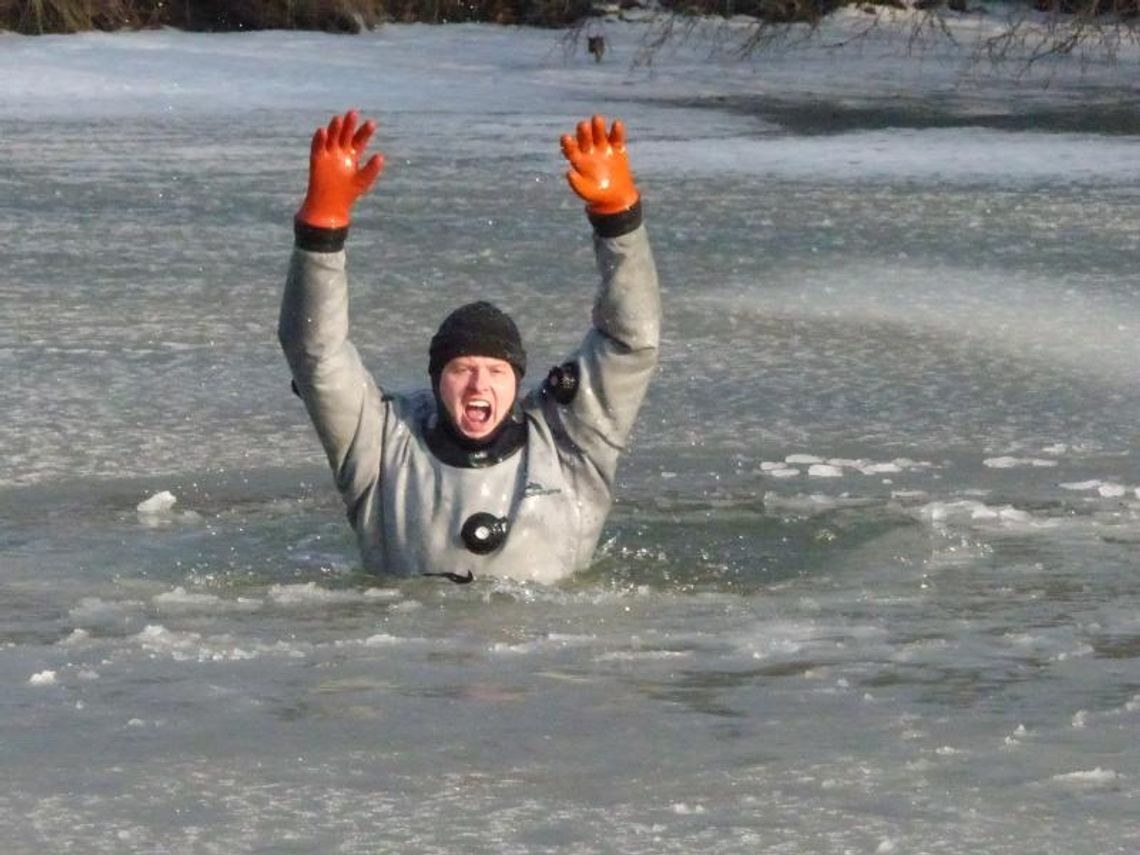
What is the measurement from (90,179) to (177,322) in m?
3.20

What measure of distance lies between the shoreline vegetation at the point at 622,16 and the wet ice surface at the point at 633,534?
6.05 m

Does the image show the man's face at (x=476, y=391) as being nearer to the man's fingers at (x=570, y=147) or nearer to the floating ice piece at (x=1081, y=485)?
the man's fingers at (x=570, y=147)

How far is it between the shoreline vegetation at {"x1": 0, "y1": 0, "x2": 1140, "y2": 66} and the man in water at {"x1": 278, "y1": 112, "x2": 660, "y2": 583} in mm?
11967

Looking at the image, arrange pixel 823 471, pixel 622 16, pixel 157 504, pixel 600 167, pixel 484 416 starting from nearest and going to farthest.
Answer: pixel 600 167 < pixel 484 416 < pixel 157 504 < pixel 823 471 < pixel 622 16

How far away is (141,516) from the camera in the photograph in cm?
549

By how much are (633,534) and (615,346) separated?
2.23ft

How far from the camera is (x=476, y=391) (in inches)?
187

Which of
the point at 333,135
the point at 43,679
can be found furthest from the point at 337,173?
the point at 43,679

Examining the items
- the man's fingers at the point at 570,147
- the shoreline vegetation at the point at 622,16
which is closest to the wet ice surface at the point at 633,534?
the man's fingers at the point at 570,147

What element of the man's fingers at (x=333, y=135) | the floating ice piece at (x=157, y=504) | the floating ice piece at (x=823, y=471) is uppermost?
the man's fingers at (x=333, y=135)

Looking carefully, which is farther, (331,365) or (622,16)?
(622,16)

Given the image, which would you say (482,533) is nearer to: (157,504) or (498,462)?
(498,462)

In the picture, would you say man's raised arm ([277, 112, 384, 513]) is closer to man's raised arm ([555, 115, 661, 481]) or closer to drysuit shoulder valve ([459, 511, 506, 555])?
drysuit shoulder valve ([459, 511, 506, 555])

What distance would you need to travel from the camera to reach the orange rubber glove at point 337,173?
4574 mm
